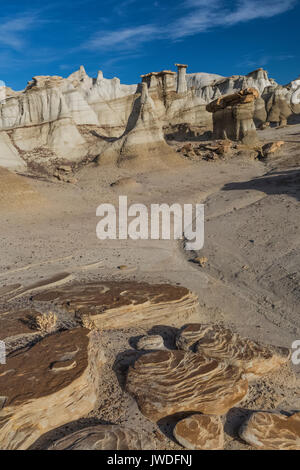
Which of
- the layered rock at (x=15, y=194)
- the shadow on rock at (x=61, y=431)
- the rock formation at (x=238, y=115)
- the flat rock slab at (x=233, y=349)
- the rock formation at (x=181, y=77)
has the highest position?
the rock formation at (x=181, y=77)

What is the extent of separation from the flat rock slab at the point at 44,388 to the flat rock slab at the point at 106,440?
0.36 meters

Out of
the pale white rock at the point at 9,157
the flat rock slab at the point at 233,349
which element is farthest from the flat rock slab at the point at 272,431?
the pale white rock at the point at 9,157

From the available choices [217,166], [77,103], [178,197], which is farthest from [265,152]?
[77,103]

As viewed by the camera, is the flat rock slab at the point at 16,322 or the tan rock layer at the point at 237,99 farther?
the tan rock layer at the point at 237,99

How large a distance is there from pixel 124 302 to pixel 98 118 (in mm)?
31617

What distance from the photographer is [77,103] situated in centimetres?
2934

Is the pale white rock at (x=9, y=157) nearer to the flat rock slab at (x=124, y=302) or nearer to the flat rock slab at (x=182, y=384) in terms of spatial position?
the flat rock slab at (x=124, y=302)

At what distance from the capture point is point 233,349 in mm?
4645

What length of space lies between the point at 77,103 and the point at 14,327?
28.6 meters

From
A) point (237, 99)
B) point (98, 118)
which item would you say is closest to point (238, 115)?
point (237, 99)

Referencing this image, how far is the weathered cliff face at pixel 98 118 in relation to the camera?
20031 millimetres

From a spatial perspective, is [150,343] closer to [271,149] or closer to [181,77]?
[271,149]
